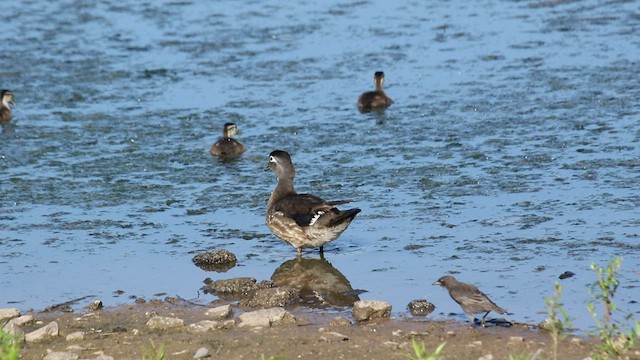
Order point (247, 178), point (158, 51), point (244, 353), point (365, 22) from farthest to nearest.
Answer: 1. point (365, 22)
2. point (158, 51)
3. point (247, 178)
4. point (244, 353)

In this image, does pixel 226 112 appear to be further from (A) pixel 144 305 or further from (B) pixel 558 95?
(A) pixel 144 305

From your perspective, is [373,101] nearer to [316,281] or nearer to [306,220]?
[306,220]

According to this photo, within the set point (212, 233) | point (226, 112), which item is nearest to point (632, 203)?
point (212, 233)

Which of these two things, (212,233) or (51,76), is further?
(51,76)

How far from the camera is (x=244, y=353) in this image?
9.00 meters

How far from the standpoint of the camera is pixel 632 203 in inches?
487

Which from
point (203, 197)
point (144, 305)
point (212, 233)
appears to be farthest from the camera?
point (203, 197)

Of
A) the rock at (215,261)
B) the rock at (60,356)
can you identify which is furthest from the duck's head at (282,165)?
the rock at (60,356)

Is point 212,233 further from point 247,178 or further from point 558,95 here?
point 558,95

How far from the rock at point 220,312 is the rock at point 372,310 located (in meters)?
1.00

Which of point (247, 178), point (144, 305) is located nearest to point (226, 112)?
point (247, 178)

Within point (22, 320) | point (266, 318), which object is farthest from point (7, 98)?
point (266, 318)

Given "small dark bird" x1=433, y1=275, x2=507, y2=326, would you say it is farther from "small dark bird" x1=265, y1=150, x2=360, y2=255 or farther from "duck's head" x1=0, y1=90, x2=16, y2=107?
"duck's head" x1=0, y1=90, x2=16, y2=107

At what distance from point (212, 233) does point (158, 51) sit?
9075 mm
